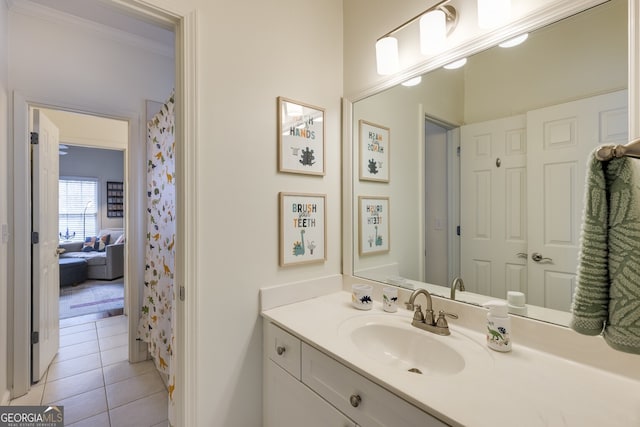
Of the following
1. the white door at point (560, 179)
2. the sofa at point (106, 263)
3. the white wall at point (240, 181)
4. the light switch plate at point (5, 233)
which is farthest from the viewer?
the sofa at point (106, 263)

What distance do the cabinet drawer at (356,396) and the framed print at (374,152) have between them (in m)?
1.00

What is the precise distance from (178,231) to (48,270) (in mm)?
1924

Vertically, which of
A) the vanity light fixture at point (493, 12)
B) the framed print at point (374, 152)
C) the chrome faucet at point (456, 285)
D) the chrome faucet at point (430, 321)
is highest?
the vanity light fixture at point (493, 12)

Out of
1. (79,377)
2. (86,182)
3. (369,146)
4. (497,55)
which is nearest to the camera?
(497,55)

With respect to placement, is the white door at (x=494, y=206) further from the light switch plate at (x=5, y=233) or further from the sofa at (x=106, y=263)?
the sofa at (x=106, y=263)

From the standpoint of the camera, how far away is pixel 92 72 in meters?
2.20

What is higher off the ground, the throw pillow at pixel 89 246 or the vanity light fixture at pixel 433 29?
the vanity light fixture at pixel 433 29

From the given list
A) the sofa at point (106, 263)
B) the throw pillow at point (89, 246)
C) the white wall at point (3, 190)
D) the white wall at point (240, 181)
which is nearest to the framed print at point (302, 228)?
the white wall at point (240, 181)

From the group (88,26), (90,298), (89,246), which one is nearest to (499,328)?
(88,26)

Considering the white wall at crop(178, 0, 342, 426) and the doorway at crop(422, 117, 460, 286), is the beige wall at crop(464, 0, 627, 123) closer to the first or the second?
the doorway at crop(422, 117, 460, 286)

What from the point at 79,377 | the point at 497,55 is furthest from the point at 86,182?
the point at 497,55

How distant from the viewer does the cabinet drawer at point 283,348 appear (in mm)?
1176

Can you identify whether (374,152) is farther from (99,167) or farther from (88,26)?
(99,167)

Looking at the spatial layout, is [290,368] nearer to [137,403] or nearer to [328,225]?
[328,225]
